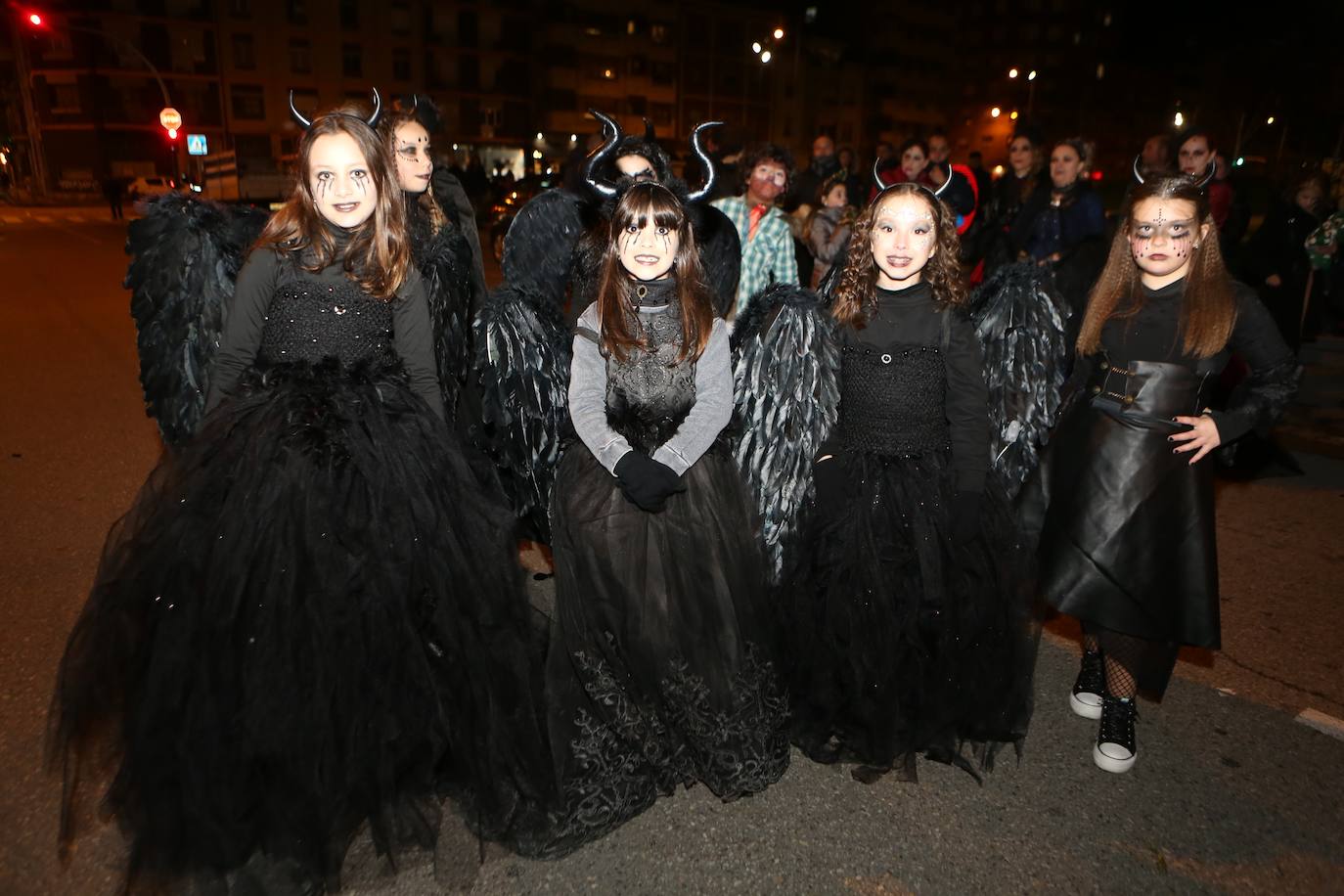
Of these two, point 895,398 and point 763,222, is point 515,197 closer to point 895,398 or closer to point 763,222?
point 763,222

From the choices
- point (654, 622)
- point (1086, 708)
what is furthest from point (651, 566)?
point (1086, 708)

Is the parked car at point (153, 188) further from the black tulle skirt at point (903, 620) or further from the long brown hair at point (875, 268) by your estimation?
the black tulle skirt at point (903, 620)

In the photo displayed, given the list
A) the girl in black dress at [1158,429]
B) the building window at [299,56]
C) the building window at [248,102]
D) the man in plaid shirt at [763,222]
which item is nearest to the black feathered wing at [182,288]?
the man in plaid shirt at [763,222]

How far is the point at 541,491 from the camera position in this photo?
337 cm

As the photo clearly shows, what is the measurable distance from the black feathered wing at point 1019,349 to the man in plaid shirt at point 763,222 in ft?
6.22

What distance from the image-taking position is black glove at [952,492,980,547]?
295cm

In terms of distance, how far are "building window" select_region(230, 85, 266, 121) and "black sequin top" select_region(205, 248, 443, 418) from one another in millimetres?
52559

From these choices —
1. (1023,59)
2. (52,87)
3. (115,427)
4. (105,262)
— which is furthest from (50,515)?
(1023,59)

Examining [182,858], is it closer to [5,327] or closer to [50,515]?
[50,515]

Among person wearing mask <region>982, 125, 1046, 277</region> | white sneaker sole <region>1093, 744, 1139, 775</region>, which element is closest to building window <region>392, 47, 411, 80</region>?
person wearing mask <region>982, 125, 1046, 277</region>

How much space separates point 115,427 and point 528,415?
5113 mm

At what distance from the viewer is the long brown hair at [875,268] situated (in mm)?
2930

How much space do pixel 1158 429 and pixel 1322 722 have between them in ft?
4.76

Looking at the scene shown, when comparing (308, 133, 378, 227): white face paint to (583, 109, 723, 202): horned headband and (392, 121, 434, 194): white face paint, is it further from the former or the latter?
(392, 121, 434, 194): white face paint
